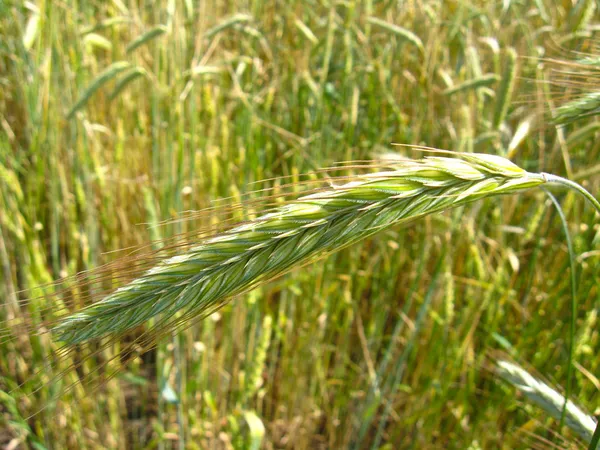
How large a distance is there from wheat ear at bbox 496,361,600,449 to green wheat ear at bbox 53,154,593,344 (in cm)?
47

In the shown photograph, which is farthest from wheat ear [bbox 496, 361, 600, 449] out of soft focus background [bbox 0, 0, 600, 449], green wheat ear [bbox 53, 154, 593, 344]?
green wheat ear [bbox 53, 154, 593, 344]

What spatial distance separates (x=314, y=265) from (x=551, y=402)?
26.4 inches

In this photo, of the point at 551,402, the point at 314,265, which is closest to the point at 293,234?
the point at 551,402

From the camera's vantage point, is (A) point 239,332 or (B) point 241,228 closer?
(B) point 241,228

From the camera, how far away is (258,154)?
1635 mm

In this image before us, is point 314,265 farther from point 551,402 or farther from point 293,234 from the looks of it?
point 293,234

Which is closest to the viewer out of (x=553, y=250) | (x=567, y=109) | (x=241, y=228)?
(x=241, y=228)

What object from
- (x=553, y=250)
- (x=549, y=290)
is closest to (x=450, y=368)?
(x=549, y=290)

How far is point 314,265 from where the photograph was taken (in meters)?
1.48

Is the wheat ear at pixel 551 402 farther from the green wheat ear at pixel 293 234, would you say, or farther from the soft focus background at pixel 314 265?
the green wheat ear at pixel 293 234

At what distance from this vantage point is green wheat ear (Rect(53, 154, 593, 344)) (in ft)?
1.97

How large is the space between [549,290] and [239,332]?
2.85 feet

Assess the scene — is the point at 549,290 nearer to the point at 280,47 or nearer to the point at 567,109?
the point at 567,109

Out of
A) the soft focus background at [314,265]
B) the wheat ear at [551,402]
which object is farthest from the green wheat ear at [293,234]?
the soft focus background at [314,265]
